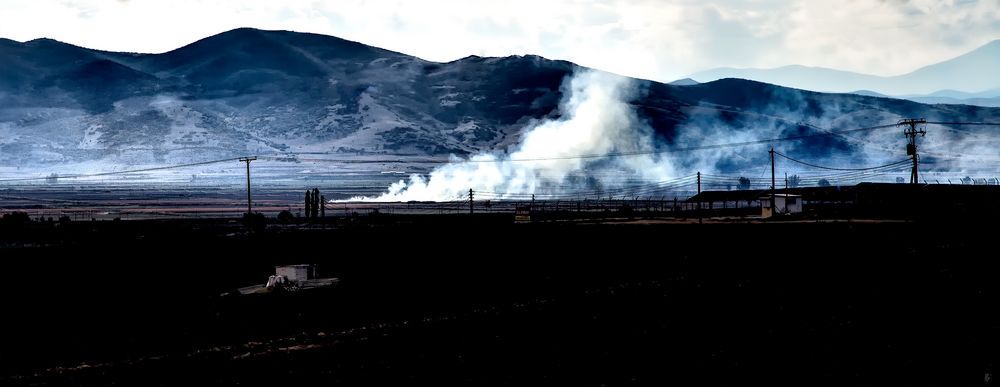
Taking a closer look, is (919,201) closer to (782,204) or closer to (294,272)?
(782,204)

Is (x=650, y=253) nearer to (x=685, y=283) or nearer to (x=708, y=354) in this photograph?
(x=685, y=283)

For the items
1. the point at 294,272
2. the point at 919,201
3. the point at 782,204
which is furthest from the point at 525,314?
the point at 782,204

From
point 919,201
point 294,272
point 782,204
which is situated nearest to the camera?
point 294,272

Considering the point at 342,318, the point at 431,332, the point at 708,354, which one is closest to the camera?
the point at 708,354

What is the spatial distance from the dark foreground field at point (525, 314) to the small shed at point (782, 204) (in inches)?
1022

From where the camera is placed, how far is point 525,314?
1786 inches

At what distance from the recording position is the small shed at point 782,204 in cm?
10619

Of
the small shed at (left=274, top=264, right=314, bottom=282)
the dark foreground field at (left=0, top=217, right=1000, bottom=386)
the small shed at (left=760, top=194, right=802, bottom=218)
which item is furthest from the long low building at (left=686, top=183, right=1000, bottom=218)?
the small shed at (left=274, top=264, right=314, bottom=282)

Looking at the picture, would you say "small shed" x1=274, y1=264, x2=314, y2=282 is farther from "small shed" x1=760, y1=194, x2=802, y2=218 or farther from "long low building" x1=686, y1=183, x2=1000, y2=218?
"small shed" x1=760, y1=194, x2=802, y2=218

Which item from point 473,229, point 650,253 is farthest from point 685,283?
point 473,229

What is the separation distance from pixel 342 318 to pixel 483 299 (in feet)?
25.8

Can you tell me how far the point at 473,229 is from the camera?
9894cm

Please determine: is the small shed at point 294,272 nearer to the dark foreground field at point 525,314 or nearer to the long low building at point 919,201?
the dark foreground field at point 525,314

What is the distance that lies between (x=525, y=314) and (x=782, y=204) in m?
67.4
